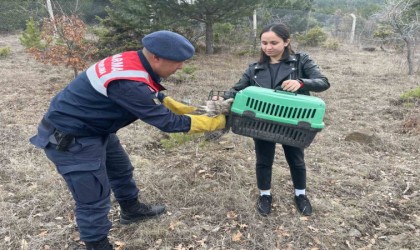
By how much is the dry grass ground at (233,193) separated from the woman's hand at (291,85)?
3.95ft

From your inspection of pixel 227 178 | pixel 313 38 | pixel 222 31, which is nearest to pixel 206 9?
pixel 222 31

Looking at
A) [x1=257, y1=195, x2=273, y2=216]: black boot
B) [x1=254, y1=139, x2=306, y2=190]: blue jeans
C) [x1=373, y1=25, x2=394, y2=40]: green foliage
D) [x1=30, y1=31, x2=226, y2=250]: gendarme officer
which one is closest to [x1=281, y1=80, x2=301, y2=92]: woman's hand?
[x1=30, y1=31, x2=226, y2=250]: gendarme officer

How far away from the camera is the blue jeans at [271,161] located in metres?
2.71

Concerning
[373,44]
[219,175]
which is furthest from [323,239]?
[373,44]

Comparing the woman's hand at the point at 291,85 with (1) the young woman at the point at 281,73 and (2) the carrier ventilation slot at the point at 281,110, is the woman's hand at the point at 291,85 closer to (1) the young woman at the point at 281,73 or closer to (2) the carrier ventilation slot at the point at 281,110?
(1) the young woman at the point at 281,73

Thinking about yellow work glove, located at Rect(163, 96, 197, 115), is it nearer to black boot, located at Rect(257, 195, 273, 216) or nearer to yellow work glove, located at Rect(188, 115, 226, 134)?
yellow work glove, located at Rect(188, 115, 226, 134)

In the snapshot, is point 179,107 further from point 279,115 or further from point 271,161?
point 271,161

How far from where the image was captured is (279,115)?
7.30ft

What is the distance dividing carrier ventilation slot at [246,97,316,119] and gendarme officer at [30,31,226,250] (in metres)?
0.23

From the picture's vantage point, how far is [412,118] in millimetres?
5250

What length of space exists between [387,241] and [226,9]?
8.96 m

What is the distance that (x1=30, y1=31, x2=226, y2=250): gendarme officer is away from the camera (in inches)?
76.4

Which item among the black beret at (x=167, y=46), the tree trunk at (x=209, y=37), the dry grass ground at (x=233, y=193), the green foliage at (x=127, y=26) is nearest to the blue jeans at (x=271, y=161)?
the dry grass ground at (x=233, y=193)

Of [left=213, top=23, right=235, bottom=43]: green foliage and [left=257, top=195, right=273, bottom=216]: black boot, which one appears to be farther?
[left=213, top=23, right=235, bottom=43]: green foliage
